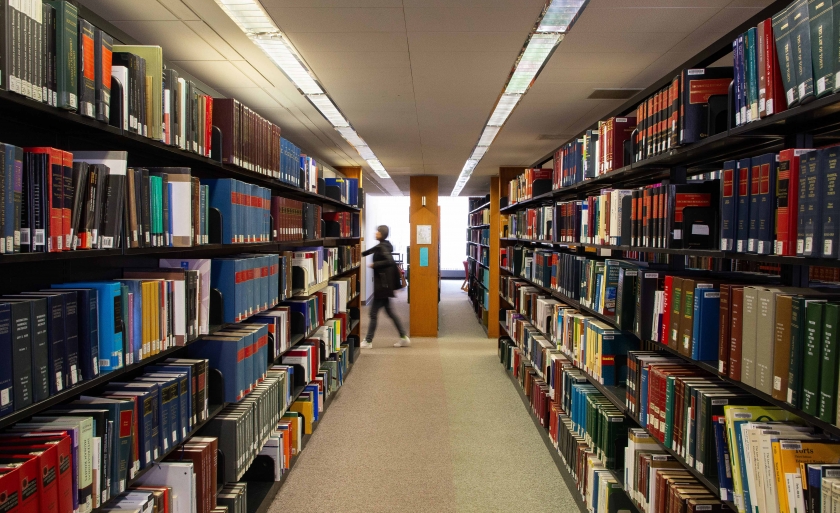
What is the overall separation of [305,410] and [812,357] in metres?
3.41

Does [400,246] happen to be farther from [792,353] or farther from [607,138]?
[792,353]

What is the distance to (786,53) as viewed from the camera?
56.6 inches

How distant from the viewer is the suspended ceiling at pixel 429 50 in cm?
239

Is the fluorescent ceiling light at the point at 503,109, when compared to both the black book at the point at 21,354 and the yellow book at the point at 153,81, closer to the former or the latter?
the yellow book at the point at 153,81

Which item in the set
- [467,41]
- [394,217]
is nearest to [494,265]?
[467,41]

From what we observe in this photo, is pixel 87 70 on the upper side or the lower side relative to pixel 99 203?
upper

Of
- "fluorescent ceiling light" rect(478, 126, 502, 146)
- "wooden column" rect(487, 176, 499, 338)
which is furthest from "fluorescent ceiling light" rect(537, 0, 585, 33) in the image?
"wooden column" rect(487, 176, 499, 338)

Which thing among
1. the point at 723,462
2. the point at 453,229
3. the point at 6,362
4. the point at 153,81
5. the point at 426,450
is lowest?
the point at 426,450

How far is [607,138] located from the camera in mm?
2953

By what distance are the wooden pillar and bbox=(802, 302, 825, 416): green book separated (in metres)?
7.17

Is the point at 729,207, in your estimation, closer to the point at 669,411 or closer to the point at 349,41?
→ the point at 669,411

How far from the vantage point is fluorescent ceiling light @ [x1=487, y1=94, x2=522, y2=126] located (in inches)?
157

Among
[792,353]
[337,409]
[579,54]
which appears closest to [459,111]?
[579,54]

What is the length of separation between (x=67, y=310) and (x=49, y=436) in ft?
1.14
